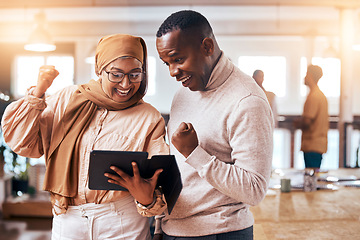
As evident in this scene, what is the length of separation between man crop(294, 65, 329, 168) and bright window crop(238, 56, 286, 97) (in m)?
7.76

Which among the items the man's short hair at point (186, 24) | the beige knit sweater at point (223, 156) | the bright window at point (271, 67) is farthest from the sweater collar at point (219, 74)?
the bright window at point (271, 67)

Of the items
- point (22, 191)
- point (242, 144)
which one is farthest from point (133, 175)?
point (22, 191)

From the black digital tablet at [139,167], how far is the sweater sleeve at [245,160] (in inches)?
3.7

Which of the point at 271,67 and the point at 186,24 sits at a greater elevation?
the point at 271,67

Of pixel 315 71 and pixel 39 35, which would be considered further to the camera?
pixel 39 35

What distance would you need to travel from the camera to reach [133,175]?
4.52 ft

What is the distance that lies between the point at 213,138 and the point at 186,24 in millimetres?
393

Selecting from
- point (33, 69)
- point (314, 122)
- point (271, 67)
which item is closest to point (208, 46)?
point (314, 122)

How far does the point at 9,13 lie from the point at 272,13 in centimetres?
586

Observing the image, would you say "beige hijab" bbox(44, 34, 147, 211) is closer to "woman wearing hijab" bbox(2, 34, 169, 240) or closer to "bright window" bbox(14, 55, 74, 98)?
"woman wearing hijab" bbox(2, 34, 169, 240)

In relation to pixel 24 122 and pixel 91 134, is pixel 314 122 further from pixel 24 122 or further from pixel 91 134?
pixel 24 122

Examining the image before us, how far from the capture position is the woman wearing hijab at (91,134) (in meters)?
1.48

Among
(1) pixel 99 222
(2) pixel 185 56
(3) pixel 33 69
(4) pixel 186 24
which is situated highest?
(3) pixel 33 69

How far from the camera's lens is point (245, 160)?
4.18ft
